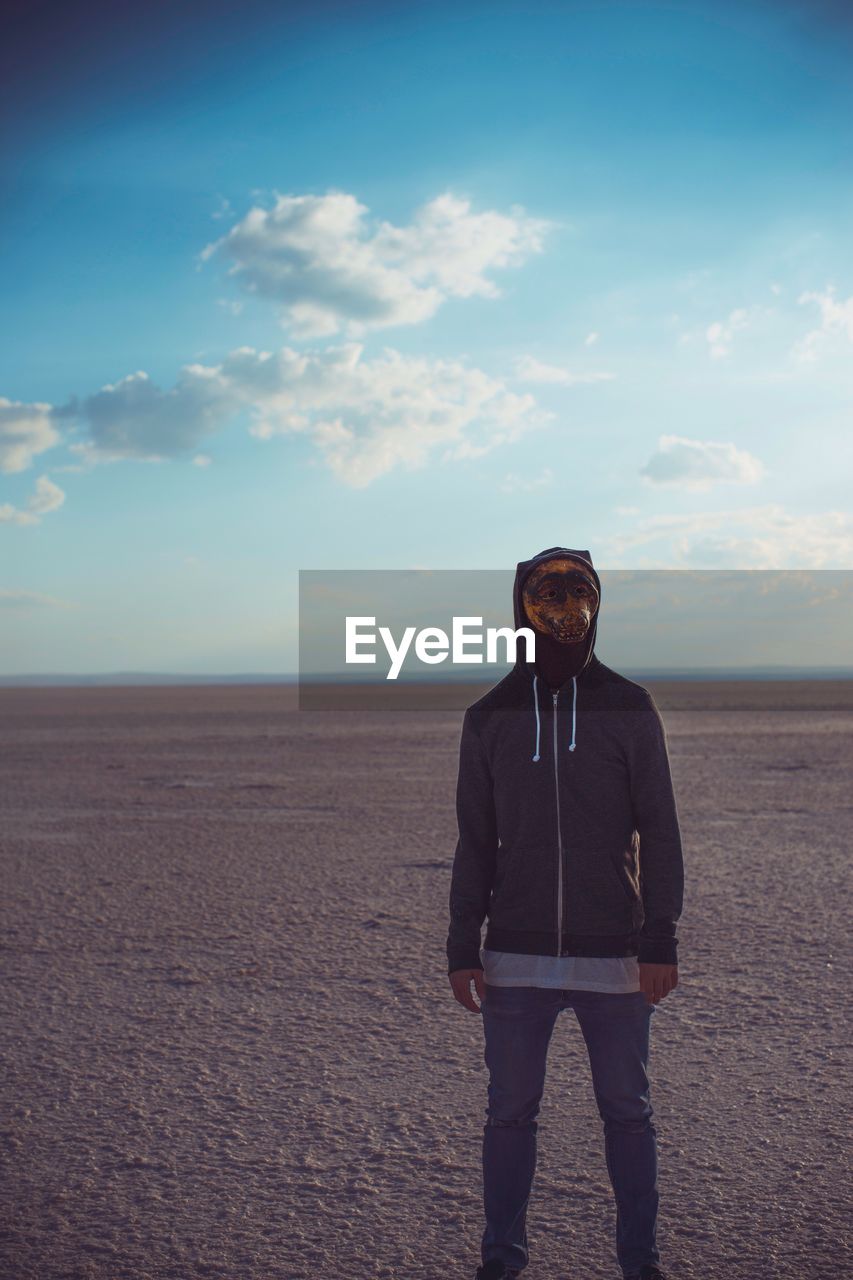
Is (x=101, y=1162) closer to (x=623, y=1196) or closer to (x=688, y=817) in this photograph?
(x=623, y=1196)

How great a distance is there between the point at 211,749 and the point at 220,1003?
2032 cm

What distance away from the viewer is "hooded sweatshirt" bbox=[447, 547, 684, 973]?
2.93 metres

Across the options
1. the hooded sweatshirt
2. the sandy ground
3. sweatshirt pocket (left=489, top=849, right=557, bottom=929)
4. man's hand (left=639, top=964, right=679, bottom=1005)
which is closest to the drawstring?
the hooded sweatshirt

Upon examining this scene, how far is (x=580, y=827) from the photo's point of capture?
2.95m

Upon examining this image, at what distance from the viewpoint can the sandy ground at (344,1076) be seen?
3504 mm

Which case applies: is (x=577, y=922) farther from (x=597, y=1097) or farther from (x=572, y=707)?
(x=572, y=707)

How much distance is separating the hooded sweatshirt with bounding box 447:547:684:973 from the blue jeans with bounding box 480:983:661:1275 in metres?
0.14

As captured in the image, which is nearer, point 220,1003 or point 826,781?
point 220,1003

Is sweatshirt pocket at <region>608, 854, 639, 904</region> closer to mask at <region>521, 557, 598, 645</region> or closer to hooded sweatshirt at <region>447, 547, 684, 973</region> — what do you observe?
hooded sweatshirt at <region>447, 547, 684, 973</region>

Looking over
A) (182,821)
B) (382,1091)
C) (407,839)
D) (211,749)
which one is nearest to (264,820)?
(182,821)

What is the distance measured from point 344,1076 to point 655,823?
8.75 ft

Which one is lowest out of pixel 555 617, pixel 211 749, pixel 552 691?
pixel 211 749

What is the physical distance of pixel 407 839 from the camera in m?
11.9

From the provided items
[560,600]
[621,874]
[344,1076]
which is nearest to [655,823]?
[621,874]
